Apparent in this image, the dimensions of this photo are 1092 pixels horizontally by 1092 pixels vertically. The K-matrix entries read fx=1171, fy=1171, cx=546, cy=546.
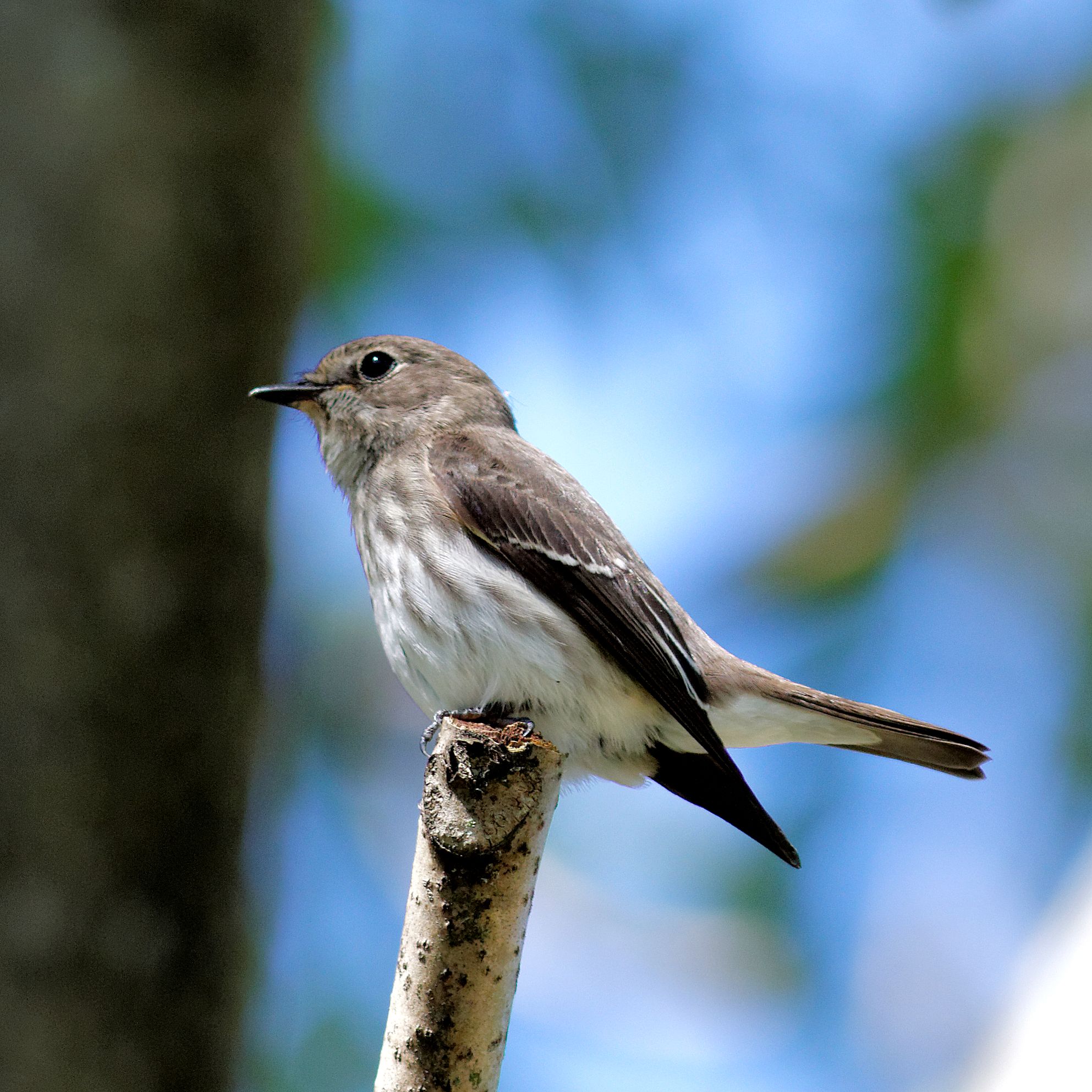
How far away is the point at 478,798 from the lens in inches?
78.2

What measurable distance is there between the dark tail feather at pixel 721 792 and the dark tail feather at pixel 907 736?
0.39m

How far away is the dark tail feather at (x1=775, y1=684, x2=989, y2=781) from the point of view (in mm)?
3506

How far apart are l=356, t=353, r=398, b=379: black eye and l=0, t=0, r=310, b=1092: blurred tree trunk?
0.93 m

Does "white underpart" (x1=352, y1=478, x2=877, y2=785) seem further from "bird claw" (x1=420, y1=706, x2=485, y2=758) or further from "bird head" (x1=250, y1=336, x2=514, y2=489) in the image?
"bird head" (x1=250, y1=336, x2=514, y2=489)

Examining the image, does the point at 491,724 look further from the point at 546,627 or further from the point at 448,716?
the point at 546,627

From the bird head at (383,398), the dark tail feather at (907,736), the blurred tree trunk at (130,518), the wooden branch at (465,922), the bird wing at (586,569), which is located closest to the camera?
the wooden branch at (465,922)

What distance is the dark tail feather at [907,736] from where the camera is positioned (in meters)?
3.51

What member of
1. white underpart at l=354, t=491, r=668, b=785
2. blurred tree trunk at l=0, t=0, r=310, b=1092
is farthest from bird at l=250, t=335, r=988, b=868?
blurred tree trunk at l=0, t=0, r=310, b=1092

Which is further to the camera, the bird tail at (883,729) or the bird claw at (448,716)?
the bird tail at (883,729)

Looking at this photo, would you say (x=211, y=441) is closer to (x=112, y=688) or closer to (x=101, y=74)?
(x=112, y=688)

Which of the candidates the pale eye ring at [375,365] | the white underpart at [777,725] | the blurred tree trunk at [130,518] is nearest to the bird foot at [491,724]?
the blurred tree trunk at [130,518]

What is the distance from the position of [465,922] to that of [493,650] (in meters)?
1.14

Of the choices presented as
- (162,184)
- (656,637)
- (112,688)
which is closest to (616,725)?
(656,637)

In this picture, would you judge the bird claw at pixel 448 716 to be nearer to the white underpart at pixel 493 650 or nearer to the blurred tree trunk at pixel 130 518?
the white underpart at pixel 493 650
